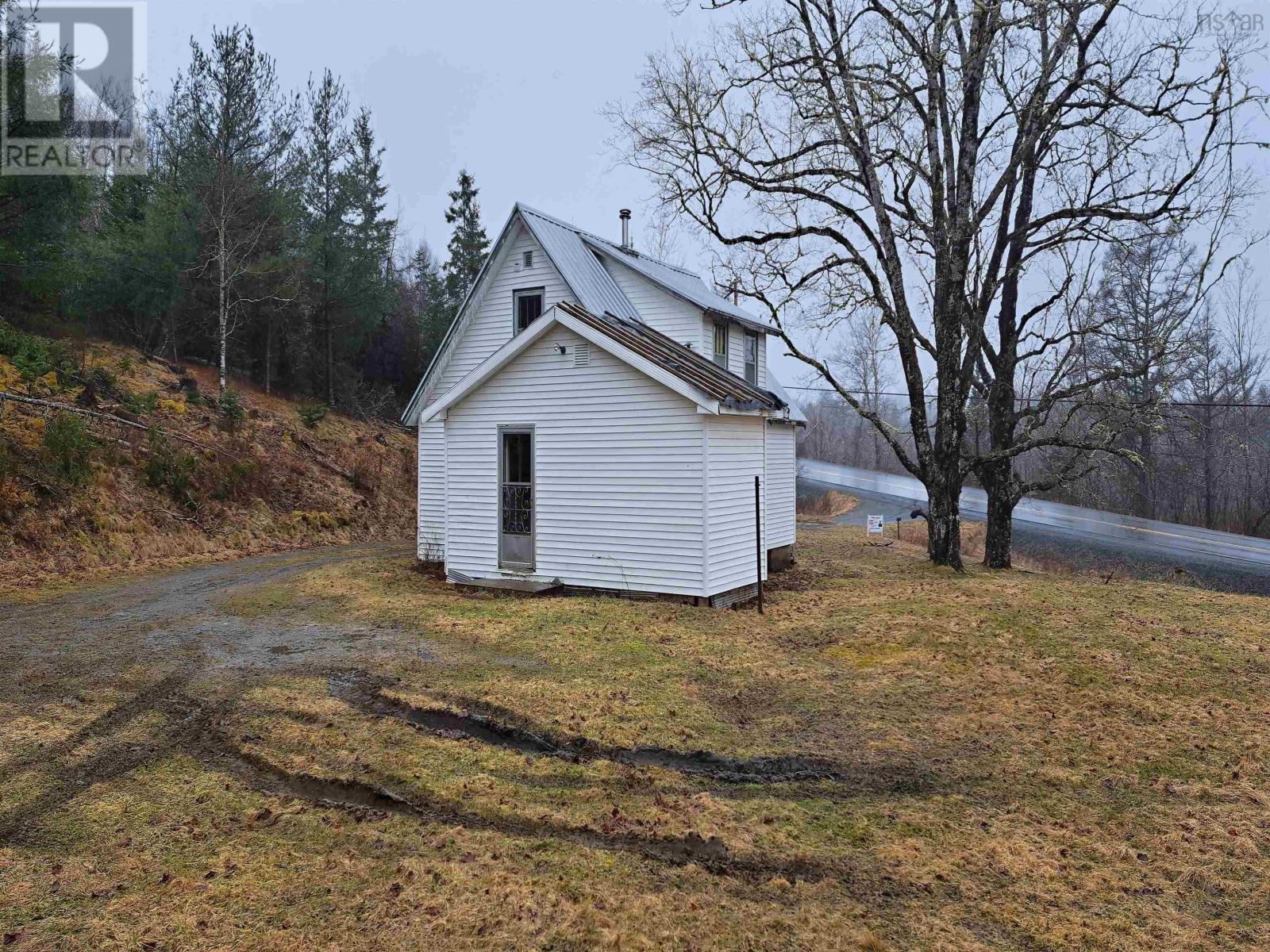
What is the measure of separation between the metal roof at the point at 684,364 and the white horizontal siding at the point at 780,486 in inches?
137

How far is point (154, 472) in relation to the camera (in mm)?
16969

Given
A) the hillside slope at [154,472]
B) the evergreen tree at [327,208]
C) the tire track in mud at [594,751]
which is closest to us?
the tire track in mud at [594,751]

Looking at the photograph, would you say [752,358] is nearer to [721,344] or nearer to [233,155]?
[721,344]

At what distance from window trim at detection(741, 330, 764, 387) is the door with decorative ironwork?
642 cm

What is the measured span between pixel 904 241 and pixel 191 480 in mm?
17733

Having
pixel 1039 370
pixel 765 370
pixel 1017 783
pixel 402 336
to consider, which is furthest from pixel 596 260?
pixel 402 336

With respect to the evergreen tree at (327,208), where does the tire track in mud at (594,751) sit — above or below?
below

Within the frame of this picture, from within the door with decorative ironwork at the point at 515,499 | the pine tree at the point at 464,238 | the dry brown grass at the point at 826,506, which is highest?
the pine tree at the point at 464,238

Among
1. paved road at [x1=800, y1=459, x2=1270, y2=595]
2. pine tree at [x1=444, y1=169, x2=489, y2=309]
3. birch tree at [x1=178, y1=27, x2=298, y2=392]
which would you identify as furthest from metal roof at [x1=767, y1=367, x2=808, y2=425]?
pine tree at [x1=444, y1=169, x2=489, y2=309]

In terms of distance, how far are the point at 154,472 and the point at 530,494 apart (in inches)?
401

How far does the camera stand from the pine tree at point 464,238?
3481 centimetres

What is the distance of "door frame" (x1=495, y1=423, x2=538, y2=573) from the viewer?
12.7 m

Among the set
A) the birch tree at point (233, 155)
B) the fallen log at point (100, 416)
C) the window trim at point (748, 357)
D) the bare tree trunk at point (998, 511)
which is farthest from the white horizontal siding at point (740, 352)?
the birch tree at point (233, 155)

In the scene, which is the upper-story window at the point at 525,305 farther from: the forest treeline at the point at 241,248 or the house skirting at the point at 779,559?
the forest treeline at the point at 241,248
